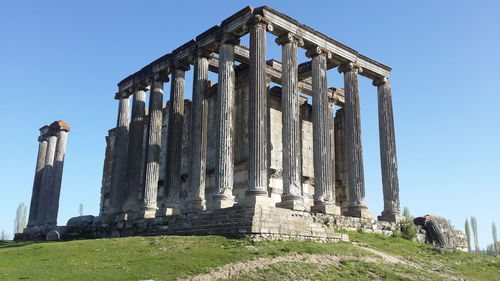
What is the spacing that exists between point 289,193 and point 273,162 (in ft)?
24.8

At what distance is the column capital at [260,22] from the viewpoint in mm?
27750

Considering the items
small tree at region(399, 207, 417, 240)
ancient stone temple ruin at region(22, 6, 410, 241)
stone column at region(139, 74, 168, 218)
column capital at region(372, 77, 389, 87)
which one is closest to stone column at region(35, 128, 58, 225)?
ancient stone temple ruin at region(22, 6, 410, 241)

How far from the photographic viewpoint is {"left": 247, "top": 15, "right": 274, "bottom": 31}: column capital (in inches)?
1093

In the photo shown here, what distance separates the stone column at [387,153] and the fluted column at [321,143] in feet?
19.9

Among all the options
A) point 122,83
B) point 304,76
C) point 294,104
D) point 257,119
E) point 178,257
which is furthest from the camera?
point 122,83

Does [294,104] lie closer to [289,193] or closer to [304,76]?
[289,193]

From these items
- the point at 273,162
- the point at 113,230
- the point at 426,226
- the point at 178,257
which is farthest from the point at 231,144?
the point at 426,226

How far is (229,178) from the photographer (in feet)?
87.2

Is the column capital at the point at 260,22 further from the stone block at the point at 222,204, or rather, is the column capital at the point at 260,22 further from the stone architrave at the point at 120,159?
the stone architrave at the point at 120,159

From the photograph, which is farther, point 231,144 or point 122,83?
point 122,83

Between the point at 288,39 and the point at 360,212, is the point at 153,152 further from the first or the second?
the point at 360,212

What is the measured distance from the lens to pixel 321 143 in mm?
29844

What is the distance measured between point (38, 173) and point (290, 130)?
3208 cm

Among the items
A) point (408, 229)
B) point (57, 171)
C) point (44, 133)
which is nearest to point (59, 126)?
point (44, 133)
